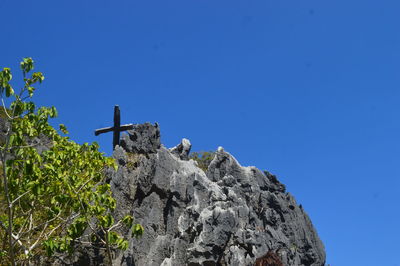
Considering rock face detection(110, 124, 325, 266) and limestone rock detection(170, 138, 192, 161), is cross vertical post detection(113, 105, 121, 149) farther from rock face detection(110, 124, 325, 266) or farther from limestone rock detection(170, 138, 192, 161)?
limestone rock detection(170, 138, 192, 161)

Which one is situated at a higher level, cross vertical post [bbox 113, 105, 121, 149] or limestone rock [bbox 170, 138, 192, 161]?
cross vertical post [bbox 113, 105, 121, 149]

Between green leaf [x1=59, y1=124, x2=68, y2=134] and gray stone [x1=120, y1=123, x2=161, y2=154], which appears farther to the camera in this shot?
gray stone [x1=120, y1=123, x2=161, y2=154]

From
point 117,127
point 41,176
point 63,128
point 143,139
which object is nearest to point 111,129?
point 117,127

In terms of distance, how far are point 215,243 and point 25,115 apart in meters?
11.6

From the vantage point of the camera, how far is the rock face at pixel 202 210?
2202 centimetres

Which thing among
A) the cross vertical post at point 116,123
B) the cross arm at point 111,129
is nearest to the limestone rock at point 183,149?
the cross arm at point 111,129

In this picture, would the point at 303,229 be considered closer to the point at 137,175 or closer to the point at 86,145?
the point at 137,175

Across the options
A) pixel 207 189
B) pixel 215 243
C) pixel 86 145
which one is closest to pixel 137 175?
pixel 207 189

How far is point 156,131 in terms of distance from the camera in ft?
93.2

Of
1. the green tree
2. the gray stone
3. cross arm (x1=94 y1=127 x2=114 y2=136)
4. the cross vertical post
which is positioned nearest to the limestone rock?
the gray stone

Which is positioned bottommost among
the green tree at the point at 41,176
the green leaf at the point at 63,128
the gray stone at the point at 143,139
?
the green tree at the point at 41,176

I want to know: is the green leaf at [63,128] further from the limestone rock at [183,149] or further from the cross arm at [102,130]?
the cross arm at [102,130]

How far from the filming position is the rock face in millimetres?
22016

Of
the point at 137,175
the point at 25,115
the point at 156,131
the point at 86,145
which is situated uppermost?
the point at 156,131
